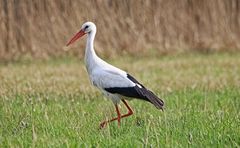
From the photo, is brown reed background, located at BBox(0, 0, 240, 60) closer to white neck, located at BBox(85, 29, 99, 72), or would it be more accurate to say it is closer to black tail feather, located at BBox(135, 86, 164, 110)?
white neck, located at BBox(85, 29, 99, 72)

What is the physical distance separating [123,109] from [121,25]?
315 inches

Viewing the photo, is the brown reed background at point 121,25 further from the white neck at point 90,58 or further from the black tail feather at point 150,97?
the black tail feather at point 150,97

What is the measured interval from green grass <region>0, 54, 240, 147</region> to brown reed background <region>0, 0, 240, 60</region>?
167 centimetres

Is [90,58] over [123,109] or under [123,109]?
over

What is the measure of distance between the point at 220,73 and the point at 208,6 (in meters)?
5.66

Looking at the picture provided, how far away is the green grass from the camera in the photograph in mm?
6250

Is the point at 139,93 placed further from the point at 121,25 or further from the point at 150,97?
the point at 121,25

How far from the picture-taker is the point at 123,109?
9117 millimetres

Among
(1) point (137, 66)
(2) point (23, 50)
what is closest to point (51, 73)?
(1) point (137, 66)

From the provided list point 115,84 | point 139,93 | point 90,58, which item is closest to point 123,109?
point 90,58

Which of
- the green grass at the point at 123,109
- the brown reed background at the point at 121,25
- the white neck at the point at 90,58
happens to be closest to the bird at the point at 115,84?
the white neck at the point at 90,58

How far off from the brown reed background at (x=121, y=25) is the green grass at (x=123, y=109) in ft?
5.49

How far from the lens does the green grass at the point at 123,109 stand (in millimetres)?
6250

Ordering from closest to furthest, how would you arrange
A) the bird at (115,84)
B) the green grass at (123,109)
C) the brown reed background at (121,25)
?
the green grass at (123,109) → the bird at (115,84) → the brown reed background at (121,25)
